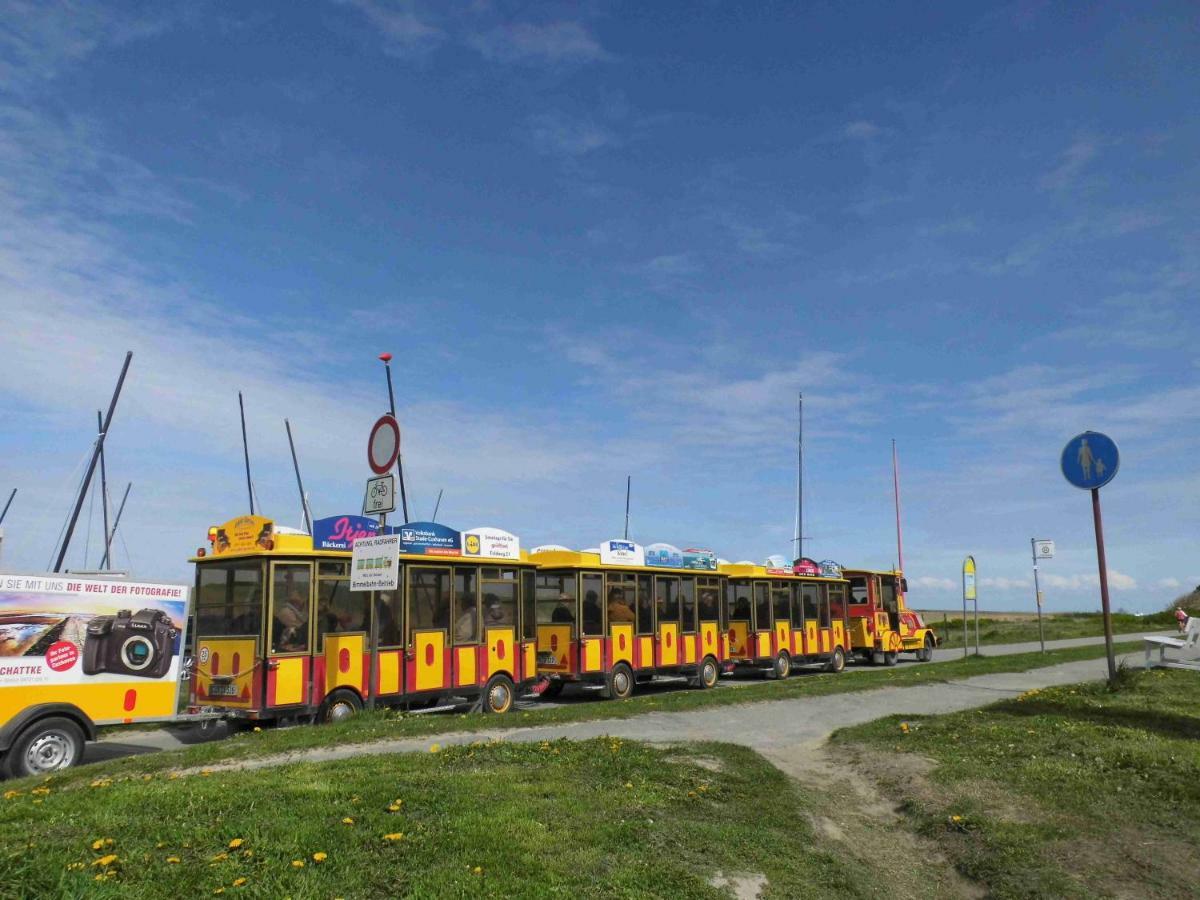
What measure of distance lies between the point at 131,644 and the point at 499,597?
6.48 m

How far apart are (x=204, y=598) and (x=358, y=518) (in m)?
2.57

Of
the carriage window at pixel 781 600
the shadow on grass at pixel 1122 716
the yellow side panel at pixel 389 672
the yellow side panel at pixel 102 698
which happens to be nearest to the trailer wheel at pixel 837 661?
the carriage window at pixel 781 600

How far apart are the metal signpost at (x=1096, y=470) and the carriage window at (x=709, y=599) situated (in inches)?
400

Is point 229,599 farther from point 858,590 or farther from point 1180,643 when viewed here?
point 858,590

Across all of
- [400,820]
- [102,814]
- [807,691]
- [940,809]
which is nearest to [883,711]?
[807,691]

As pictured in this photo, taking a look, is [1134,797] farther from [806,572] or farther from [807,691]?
[806,572]

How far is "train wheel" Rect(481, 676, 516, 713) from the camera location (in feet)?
53.3

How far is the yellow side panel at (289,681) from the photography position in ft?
42.3

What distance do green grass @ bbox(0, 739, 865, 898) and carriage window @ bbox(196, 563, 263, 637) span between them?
5325 mm

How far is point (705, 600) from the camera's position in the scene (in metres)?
22.5

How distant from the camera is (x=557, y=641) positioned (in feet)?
61.9

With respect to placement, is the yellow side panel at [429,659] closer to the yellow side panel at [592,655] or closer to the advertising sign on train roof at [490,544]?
the advertising sign on train roof at [490,544]

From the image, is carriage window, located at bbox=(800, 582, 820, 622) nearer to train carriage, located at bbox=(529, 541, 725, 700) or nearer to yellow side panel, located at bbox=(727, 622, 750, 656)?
yellow side panel, located at bbox=(727, 622, 750, 656)

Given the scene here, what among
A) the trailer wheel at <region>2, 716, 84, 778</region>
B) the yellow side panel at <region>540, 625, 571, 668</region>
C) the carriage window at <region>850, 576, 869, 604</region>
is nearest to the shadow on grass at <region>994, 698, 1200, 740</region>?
the yellow side panel at <region>540, 625, 571, 668</region>
